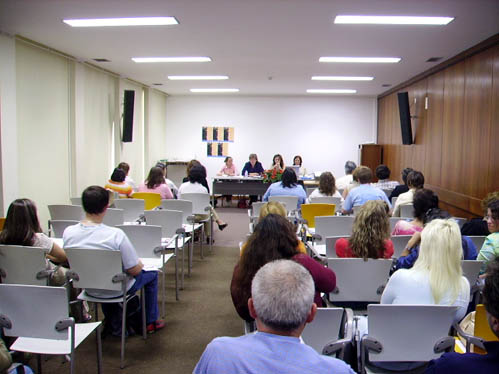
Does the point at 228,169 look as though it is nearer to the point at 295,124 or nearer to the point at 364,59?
the point at 295,124

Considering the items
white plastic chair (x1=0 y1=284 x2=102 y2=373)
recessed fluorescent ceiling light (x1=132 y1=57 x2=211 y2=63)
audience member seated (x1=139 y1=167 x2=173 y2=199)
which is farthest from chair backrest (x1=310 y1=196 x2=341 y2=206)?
white plastic chair (x1=0 y1=284 x2=102 y2=373)

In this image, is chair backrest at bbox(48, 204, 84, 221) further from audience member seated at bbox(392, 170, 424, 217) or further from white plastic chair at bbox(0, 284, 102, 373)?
audience member seated at bbox(392, 170, 424, 217)

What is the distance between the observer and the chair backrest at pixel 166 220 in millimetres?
4828

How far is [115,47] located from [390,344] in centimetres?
648

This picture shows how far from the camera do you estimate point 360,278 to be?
3027 mm

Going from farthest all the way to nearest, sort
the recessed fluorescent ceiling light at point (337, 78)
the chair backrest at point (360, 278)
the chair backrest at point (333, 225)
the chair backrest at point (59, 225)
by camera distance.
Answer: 1. the recessed fluorescent ceiling light at point (337, 78)
2. the chair backrest at point (333, 225)
3. the chair backrest at point (59, 225)
4. the chair backrest at point (360, 278)

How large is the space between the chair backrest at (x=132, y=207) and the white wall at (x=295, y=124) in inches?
322

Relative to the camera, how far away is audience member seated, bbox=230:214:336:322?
224 cm

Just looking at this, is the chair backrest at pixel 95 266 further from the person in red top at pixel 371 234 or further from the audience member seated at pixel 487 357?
the audience member seated at pixel 487 357

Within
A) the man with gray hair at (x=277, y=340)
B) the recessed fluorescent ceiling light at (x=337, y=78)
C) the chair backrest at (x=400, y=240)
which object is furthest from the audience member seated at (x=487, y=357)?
A: the recessed fluorescent ceiling light at (x=337, y=78)

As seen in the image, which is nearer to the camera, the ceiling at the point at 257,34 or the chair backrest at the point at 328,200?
the ceiling at the point at 257,34

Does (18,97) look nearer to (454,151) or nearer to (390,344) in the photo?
(390,344)

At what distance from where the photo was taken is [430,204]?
3662 millimetres

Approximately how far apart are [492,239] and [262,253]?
1969 millimetres
